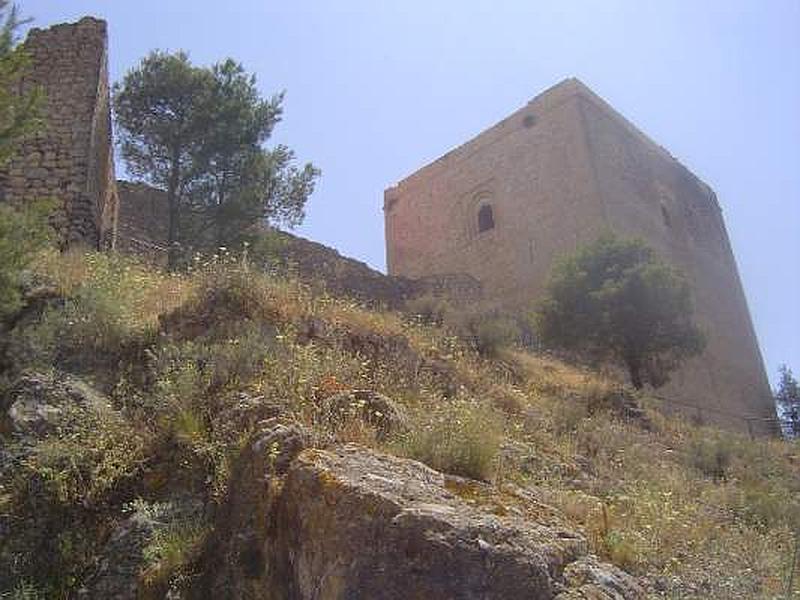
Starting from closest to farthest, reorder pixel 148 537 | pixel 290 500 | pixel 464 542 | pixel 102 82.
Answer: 1. pixel 464 542
2. pixel 290 500
3. pixel 148 537
4. pixel 102 82

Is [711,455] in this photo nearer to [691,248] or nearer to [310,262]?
[310,262]

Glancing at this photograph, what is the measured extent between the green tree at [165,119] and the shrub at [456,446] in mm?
8681

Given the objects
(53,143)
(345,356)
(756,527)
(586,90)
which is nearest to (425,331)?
(345,356)

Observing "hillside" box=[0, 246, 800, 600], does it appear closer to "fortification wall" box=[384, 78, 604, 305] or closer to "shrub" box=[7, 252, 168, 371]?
"shrub" box=[7, 252, 168, 371]

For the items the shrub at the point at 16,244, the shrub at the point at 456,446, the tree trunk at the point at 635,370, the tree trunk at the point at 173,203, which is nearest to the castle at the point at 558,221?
the tree trunk at the point at 173,203

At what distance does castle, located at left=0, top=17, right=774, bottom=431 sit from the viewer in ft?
64.7

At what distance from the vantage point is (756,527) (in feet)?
22.0

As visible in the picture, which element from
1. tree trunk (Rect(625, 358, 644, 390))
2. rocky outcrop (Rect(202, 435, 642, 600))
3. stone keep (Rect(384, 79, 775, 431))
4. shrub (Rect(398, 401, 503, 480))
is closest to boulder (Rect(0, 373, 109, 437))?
rocky outcrop (Rect(202, 435, 642, 600))

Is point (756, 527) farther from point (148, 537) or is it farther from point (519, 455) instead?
point (148, 537)

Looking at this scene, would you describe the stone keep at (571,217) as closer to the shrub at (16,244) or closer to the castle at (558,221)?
the castle at (558,221)

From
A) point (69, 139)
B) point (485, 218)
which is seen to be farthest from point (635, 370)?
point (69, 139)

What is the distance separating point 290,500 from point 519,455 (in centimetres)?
238

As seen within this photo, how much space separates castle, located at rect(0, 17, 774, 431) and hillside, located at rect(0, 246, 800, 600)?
9.03 metres

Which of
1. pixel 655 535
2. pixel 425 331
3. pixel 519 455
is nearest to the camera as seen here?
pixel 655 535
